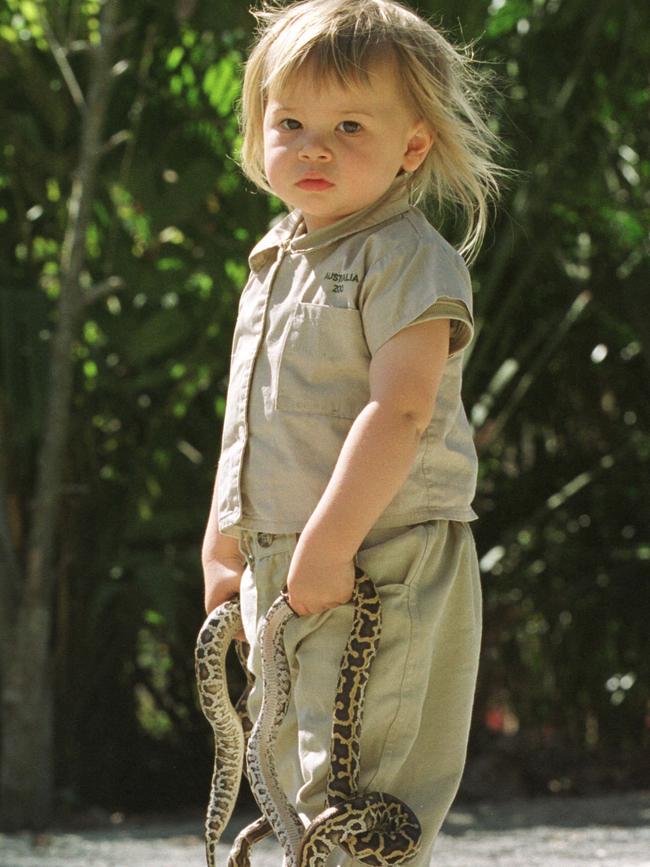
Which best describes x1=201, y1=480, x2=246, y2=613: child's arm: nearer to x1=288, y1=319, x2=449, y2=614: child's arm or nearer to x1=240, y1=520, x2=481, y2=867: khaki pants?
x1=240, y1=520, x2=481, y2=867: khaki pants

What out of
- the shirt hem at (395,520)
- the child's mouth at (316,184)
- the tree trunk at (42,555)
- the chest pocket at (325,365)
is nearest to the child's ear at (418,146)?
the child's mouth at (316,184)

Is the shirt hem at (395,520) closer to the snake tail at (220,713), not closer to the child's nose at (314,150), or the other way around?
the snake tail at (220,713)

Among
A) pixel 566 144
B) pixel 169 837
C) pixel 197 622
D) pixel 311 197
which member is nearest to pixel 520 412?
pixel 566 144

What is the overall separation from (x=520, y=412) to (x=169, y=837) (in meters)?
1.72

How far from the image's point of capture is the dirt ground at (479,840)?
3.18 meters

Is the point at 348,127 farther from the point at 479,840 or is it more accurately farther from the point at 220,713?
the point at 479,840

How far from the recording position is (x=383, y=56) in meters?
1.65

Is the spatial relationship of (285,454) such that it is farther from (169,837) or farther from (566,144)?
(566,144)

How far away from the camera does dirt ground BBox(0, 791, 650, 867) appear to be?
3.18 metres

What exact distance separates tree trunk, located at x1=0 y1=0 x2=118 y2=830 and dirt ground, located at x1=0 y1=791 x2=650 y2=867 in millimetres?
194

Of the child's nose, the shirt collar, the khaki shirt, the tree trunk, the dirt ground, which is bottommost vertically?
the dirt ground

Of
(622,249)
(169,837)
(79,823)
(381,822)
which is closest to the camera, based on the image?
(381,822)

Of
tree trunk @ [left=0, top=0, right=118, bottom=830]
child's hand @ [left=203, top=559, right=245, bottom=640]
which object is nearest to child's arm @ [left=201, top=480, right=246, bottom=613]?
child's hand @ [left=203, top=559, right=245, bottom=640]

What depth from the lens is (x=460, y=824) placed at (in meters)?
3.72
